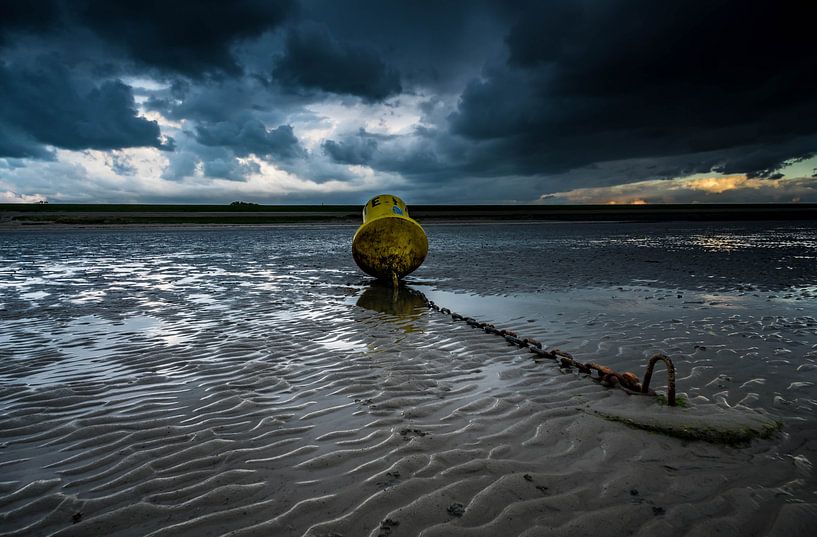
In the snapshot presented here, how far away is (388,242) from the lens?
1178cm

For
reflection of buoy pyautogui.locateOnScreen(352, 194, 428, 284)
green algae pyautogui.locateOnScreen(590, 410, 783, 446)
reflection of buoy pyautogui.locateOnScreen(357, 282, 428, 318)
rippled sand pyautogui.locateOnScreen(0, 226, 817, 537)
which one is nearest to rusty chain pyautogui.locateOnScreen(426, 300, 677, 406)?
rippled sand pyautogui.locateOnScreen(0, 226, 817, 537)

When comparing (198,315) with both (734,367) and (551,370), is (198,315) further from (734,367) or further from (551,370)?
(734,367)

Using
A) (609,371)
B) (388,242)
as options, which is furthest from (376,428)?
(388,242)

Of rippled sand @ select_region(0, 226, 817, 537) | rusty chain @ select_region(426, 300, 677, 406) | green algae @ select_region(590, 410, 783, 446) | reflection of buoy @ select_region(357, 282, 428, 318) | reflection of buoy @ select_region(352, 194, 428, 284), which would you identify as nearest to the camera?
rippled sand @ select_region(0, 226, 817, 537)

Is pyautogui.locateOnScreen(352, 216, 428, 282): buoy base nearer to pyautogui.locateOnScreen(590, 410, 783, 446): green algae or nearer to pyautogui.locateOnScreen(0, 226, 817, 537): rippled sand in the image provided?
pyautogui.locateOnScreen(0, 226, 817, 537): rippled sand

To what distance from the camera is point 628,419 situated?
3.63 meters

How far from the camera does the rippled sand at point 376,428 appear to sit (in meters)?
2.55

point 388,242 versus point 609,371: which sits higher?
point 388,242

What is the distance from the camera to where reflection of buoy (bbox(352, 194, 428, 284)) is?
11562mm

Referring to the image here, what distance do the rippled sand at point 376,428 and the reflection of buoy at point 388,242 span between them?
3751 millimetres

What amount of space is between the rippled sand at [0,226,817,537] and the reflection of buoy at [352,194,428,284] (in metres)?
3.75

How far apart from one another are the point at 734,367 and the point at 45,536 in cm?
659

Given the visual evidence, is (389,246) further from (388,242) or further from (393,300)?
(393,300)

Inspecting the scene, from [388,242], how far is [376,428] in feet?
27.6
